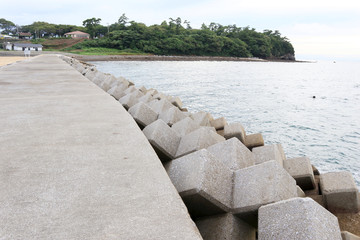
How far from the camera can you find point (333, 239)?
4.44 feet

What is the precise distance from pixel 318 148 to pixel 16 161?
6.67 meters

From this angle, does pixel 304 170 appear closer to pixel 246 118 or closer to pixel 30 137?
pixel 30 137

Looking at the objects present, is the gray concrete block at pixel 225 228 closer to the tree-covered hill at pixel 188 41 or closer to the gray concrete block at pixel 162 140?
the gray concrete block at pixel 162 140

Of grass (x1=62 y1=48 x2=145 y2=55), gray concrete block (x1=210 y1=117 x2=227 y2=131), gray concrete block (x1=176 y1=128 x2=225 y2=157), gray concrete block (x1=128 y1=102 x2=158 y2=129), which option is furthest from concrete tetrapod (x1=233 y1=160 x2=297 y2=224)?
grass (x1=62 y1=48 x2=145 y2=55)

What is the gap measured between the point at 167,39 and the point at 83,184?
265ft

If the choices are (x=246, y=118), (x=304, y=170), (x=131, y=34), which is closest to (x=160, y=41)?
(x=131, y=34)

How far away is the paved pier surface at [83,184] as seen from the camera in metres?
1.11

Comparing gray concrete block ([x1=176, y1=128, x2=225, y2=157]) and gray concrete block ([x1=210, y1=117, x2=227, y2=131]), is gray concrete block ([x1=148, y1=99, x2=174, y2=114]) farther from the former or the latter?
gray concrete block ([x1=176, y1=128, x2=225, y2=157])

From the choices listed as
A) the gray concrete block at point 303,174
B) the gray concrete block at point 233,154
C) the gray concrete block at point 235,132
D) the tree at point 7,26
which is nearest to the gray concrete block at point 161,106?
the gray concrete block at point 235,132

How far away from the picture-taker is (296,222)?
4.48 feet

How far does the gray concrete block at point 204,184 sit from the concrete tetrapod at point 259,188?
64mm

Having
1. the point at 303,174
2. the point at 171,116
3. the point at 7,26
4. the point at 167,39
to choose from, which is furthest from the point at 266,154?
the point at 7,26

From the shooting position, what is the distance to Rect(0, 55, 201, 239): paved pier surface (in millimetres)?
1111

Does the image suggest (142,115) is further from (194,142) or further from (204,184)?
(204,184)
